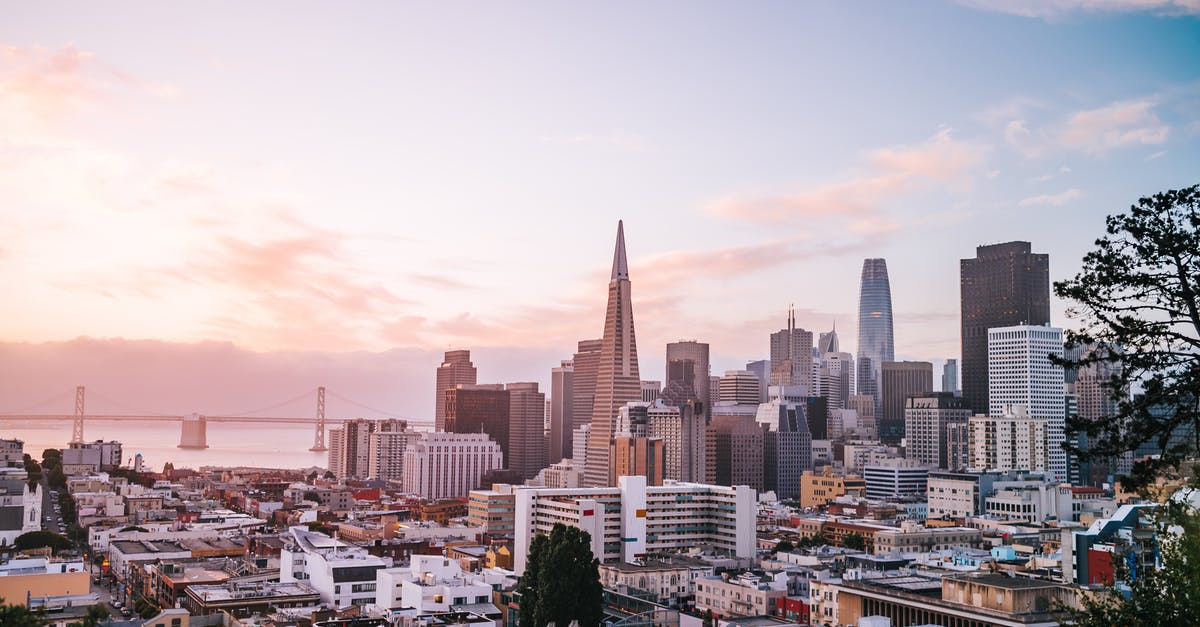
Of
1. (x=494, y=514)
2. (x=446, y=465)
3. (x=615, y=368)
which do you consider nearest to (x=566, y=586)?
(x=494, y=514)

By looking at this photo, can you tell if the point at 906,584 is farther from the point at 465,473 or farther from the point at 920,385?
the point at 920,385

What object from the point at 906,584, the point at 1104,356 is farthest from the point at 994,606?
the point at 1104,356

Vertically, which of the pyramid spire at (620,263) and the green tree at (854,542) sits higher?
the pyramid spire at (620,263)

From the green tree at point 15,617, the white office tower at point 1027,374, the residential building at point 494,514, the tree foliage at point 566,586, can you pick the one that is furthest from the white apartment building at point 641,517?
the white office tower at point 1027,374

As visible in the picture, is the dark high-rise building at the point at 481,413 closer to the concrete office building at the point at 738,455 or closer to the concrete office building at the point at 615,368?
the concrete office building at the point at 615,368

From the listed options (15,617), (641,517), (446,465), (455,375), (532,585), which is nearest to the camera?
(15,617)

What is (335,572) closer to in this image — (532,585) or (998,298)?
(532,585)

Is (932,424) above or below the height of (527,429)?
above
